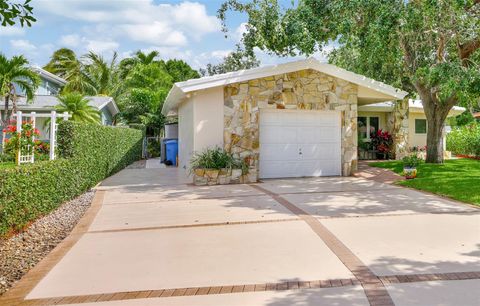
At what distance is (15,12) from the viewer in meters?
3.79

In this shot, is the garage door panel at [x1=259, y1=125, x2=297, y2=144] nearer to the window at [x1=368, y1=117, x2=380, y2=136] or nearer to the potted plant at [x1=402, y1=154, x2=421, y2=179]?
the potted plant at [x1=402, y1=154, x2=421, y2=179]

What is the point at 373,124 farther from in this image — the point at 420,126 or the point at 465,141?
the point at 465,141

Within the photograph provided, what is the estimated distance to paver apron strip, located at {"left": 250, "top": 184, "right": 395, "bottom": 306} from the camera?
12.5 feet

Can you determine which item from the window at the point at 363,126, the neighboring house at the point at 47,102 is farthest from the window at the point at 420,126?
the neighboring house at the point at 47,102

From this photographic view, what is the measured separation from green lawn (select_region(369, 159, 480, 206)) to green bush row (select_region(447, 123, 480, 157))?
7157 millimetres

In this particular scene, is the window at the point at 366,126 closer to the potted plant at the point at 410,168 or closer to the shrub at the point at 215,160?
the potted plant at the point at 410,168

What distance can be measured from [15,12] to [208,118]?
29.7 feet

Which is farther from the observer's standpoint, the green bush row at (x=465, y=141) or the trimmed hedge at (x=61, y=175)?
the green bush row at (x=465, y=141)

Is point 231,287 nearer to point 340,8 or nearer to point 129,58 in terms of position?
point 340,8

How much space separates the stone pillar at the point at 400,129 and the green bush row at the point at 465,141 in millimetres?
3932

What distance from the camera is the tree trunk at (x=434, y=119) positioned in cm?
1584

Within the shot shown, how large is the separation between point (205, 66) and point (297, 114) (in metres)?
36.1

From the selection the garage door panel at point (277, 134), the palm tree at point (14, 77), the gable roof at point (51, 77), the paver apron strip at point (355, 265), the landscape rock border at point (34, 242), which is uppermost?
the gable roof at point (51, 77)

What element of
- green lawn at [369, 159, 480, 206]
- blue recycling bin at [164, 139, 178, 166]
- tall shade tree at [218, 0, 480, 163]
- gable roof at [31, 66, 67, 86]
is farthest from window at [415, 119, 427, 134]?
gable roof at [31, 66, 67, 86]
